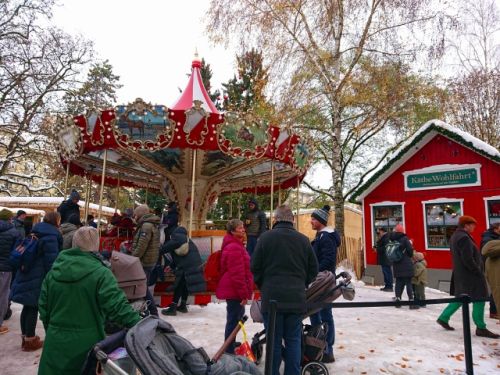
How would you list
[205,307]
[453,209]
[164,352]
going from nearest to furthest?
[164,352], [205,307], [453,209]

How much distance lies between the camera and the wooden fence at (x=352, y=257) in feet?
49.1

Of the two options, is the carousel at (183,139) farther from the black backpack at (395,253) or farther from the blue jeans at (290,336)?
the blue jeans at (290,336)

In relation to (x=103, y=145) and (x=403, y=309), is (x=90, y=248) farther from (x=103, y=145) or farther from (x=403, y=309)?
(x=403, y=309)

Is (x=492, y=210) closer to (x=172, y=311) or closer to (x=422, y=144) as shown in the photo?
(x=422, y=144)

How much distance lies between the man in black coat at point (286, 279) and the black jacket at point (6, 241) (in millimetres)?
3965

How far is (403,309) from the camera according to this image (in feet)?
28.5

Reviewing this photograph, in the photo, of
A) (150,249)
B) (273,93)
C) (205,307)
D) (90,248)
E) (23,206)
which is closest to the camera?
(90,248)

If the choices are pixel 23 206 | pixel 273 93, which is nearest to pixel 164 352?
pixel 273 93

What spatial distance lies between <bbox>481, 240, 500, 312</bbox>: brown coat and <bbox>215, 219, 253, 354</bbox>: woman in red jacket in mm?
3507

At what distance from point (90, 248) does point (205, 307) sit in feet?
17.2

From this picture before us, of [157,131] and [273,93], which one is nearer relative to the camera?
[157,131]

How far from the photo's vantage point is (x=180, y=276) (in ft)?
21.9

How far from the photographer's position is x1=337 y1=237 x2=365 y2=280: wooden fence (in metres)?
15.0

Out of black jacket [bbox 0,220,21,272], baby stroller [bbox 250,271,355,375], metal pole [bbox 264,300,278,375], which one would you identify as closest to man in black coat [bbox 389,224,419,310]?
baby stroller [bbox 250,271,355,375]
